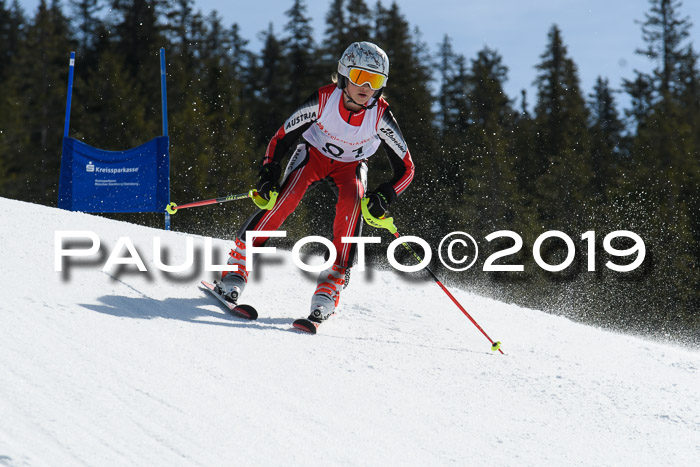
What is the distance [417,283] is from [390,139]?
1775 mm

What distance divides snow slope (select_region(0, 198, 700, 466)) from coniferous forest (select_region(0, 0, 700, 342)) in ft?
51.5

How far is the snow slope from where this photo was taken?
221 cm

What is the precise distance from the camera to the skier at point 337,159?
13.6 ft

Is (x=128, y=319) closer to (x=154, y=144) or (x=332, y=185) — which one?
(x=332, y=185)

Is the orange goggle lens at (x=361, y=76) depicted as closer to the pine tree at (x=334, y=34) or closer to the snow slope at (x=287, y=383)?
the snow slope at (x=287, y=383)

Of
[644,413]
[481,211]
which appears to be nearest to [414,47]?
[481,211]

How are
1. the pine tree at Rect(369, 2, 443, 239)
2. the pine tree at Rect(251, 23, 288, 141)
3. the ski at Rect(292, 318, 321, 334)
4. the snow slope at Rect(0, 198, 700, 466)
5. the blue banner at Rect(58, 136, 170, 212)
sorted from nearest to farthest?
Result: 1. the snow slope at Rect(0, 198, 700, 466)
2. the ski at Rect(292, 318, 321, 334)
3. the blue banner at Rect(58, 136, 170, 212)
4. the pine tree at Rect(369, 2, 443, 239)
5. the pine tree at Rect(251, 23, 288, 141)

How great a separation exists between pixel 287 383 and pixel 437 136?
29.5 meters

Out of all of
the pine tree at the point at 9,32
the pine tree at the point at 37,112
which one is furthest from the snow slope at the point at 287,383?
the pine tree at the point at 9,32

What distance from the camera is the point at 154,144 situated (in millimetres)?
9242

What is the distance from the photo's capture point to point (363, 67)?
4.10 m

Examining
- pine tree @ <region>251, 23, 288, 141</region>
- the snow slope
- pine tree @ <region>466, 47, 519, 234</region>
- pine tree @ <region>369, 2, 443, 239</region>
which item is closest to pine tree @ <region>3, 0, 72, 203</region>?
pine tree @ <region>251, 23, 288, 141</region>

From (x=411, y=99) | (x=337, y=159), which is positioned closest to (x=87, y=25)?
(x=411, y=99)

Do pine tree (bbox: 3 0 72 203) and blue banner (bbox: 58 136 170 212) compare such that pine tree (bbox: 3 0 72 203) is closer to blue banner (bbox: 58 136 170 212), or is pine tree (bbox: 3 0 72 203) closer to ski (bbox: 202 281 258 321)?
blue banner (bbox: 58 136 170 212)
